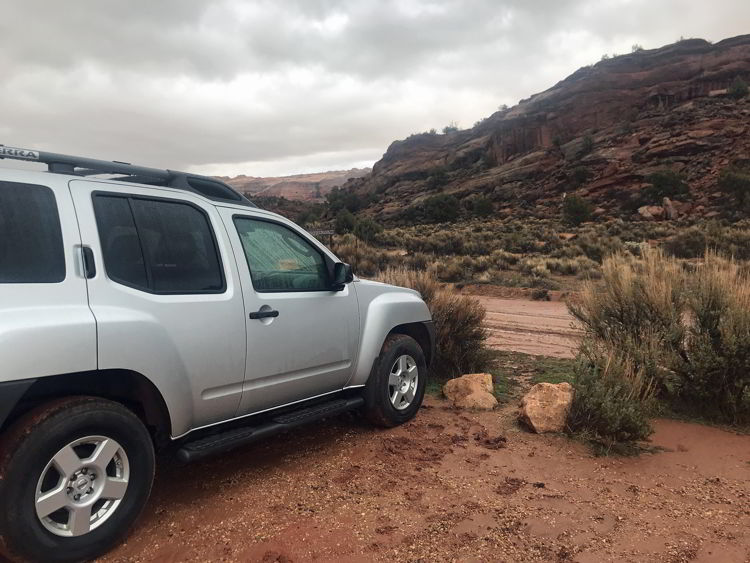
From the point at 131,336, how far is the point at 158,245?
664 millimetres

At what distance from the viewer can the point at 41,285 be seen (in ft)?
9.12

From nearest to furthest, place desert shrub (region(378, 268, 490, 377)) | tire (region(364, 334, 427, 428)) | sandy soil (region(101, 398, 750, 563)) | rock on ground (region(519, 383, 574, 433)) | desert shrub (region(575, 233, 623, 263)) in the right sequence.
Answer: sandy soil (region(101, 398, 750, 563)), tire (region(364, 334, 427, 428)), rock on ground (region(519, 383, 574, 433)), desert shrub (region(378, 268, 490, 377)), desert shrub (region(575, 233, 623, 263))

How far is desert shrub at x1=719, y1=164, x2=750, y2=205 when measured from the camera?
37.5 metres

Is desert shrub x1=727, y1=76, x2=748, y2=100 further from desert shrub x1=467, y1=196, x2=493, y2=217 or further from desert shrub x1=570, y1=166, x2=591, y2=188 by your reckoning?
desert shrub x1=467, y1=196, x2=493, y2=217

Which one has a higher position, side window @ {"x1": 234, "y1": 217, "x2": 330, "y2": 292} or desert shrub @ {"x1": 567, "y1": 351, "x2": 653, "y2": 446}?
side window @ {"x1": 234, "y1": 217, "x2": 330, "y2": 292}

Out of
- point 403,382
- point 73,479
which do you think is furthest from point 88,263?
point 403,382

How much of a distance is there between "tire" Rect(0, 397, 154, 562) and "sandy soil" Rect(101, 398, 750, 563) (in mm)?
265

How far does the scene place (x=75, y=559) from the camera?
2.78 m

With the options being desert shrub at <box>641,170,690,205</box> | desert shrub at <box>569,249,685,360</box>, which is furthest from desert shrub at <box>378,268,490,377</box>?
desert shrub at <box>641,170,690,205</box>

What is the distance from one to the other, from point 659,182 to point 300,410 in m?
48.4

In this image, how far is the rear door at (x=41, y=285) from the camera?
8.49 feet

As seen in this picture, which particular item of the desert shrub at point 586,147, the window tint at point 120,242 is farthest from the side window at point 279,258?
the desert shrub at point 586,147

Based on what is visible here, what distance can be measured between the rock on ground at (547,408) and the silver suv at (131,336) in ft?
5.95

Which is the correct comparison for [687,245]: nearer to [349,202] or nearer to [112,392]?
[112,392]
